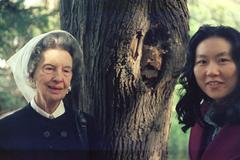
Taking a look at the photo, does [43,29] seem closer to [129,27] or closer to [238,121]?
[129,27]

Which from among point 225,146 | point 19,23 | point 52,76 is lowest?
point 225,146

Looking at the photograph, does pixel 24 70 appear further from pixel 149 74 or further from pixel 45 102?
pixel 149 74

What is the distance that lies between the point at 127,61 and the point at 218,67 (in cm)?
55

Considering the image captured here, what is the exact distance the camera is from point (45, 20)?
3348 millimetres

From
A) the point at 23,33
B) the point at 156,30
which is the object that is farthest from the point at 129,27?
the point at 23,33

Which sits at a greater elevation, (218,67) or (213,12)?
(213,12)

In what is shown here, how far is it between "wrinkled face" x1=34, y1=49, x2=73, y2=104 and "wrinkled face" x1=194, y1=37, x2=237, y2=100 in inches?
19.0

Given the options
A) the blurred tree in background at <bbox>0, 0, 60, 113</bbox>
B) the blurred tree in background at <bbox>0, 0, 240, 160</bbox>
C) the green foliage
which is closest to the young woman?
the blurred tree in background at <bbox>0, 0, 240, 160</bbox>

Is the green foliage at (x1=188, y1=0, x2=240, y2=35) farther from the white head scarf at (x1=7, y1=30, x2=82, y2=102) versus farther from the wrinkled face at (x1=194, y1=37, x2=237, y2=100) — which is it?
the white head scarf at (x1=7, y1=30, x2=82, y2=102)

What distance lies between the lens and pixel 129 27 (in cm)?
223

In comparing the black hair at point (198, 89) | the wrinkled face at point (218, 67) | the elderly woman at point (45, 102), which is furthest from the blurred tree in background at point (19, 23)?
the wrinkled face at point (218, 67)

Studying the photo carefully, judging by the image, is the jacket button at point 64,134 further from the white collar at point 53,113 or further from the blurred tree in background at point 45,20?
the blurred tree in background at point 45,20

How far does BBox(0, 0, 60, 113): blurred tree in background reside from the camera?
8.69 ft

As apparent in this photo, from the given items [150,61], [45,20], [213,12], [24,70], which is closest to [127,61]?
[150,61]
